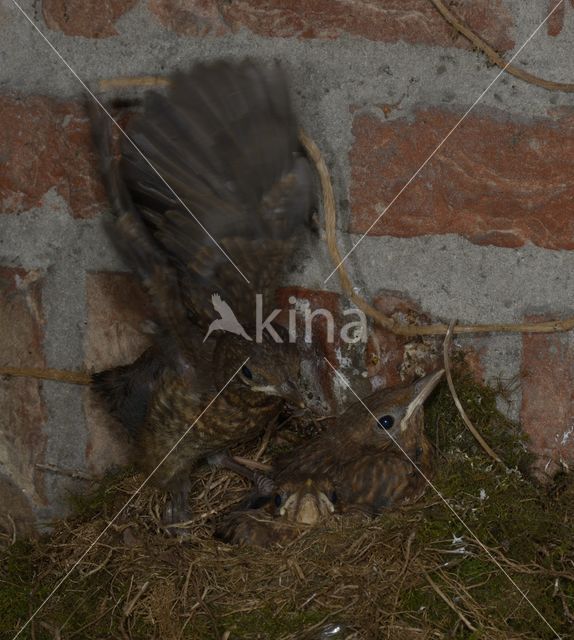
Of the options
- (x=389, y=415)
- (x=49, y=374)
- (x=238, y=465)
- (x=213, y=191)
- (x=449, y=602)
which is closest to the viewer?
(x=449, y=602)

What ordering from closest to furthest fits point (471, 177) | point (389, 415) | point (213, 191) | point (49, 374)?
point (213, 191), point (471, 177), point (49, 374), point (389, 415)

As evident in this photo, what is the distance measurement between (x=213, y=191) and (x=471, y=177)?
513mm

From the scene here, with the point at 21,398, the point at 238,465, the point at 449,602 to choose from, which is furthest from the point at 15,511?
the point at 449,602

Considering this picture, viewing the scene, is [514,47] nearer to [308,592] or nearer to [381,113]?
[381,113]

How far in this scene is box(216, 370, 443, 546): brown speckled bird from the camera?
2064mm

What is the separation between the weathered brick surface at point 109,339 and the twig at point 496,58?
819mm

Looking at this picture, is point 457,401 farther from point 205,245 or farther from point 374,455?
point 205,245

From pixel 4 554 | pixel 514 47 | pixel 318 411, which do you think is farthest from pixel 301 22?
pixel 4 554

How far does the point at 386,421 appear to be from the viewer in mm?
2150

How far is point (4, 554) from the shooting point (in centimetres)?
198

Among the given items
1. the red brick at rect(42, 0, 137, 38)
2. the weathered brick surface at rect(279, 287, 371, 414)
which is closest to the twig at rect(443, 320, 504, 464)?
the weathered brick surface at rect(279, 287, 371, 414)

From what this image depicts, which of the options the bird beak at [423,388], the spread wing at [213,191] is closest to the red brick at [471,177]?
the spread wing at [213,191]

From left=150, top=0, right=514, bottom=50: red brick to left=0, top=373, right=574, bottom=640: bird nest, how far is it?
2.30 ft

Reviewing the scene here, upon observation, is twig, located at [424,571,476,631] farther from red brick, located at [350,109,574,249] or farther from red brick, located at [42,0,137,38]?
red brick, located at [42,0,137,38]
